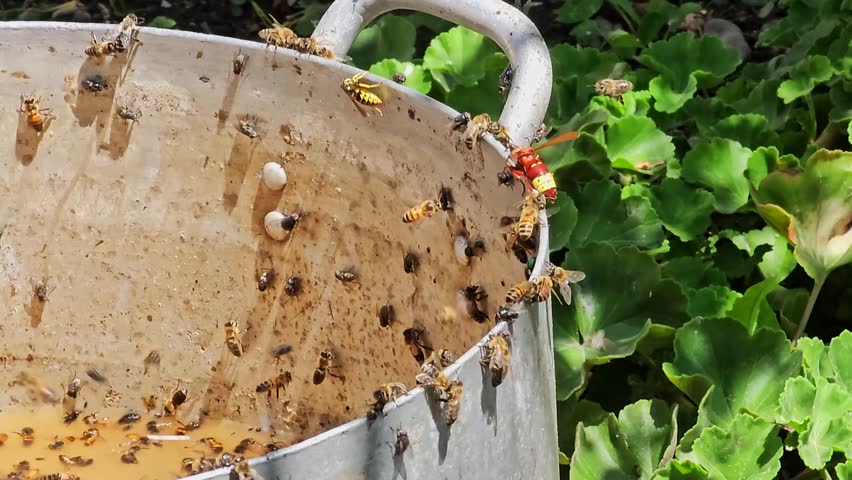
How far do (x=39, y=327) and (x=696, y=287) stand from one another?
117cm

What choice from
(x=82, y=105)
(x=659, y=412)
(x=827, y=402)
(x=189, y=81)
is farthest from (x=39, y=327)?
(x=827, y=402)

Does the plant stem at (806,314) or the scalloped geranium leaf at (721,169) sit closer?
the plant stem at (806,314)

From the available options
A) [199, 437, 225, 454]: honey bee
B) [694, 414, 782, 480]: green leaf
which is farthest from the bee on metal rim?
[694, 414, 782, 480]: green leaf

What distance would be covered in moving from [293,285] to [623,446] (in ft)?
2.05

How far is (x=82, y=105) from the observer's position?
1.81 meters

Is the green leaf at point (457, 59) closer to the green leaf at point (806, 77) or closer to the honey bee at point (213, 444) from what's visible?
the green leaf at point (806, 77)

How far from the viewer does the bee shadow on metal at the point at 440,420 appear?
943 mm

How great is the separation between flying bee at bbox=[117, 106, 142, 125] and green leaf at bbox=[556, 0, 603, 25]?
49.0 inches

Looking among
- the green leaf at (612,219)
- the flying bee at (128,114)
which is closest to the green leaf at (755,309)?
the green leaf at (612,219)

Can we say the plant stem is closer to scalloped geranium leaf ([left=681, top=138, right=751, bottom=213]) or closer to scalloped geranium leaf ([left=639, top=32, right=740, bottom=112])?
scalloped geranium leaf ([left=681, top=138, right=751, bottom=213])

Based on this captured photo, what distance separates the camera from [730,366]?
5.37 feet

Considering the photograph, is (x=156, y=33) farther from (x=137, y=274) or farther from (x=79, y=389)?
(x=79, y=389)

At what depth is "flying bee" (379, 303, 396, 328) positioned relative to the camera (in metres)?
1.77

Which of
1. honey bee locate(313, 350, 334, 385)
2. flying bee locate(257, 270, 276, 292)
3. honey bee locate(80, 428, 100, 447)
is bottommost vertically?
honey bee locate(80, 428, 100, 447)
